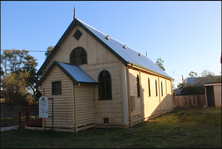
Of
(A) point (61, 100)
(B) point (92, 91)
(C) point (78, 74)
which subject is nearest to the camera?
(A) point (61, 100)

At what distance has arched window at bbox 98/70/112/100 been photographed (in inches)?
539

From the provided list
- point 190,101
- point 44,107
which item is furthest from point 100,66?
point 190,101

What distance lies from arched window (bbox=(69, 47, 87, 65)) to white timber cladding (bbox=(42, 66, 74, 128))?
2.63 m

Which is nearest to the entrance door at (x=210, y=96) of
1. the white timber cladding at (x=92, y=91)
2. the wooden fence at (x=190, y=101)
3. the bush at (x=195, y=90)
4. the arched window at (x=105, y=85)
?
the wooden fence at (x=190, y=101)

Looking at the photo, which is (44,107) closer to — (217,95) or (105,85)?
(105,85)

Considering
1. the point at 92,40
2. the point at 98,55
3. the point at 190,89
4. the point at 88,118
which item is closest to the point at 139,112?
the point at 88,118

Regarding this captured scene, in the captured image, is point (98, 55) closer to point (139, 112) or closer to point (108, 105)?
point (108, 105)

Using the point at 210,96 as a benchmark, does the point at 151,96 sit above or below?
above

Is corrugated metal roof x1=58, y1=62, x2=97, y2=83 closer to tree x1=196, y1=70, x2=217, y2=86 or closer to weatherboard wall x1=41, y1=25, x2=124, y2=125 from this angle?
weatherboard wall x1=41, y1=25, x2=124, y2=125

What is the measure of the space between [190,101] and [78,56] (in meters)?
21.1

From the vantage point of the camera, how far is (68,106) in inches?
480

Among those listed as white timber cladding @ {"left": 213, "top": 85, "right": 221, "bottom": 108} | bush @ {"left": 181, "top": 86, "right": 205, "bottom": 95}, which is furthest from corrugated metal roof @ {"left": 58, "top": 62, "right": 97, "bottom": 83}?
bush @ {"left": 181, "top": 86, "right": 205, "bottom": 95}

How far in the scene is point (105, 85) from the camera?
45.4 ft

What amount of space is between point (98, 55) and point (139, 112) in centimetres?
542
